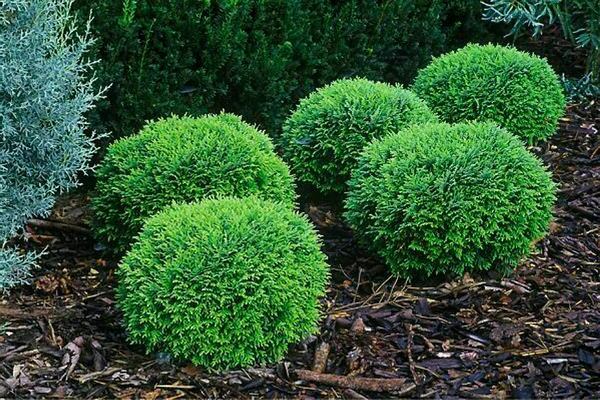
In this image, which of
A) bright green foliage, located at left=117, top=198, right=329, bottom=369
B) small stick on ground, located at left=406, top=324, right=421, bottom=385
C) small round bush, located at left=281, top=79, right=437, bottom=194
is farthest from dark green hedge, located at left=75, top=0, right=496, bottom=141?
small stick on ground, located at left=406, top=324, right=421, bottom=385

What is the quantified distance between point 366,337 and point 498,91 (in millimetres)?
2438

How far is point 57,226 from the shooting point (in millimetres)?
5109

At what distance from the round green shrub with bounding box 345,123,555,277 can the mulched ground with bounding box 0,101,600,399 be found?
152 mm

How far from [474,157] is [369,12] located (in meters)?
2.35

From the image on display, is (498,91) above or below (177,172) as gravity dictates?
above

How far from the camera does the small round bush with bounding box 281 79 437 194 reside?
5.39 metres

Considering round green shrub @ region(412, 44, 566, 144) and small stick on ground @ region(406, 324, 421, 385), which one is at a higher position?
round green shrub @ region(412, 44, 566, 144)

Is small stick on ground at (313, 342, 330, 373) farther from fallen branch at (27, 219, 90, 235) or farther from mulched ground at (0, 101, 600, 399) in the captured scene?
fallen branch at (27, 219, 90, 235)

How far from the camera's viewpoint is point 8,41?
13.4 feet

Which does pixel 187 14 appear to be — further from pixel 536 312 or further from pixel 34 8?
pixel 536 312

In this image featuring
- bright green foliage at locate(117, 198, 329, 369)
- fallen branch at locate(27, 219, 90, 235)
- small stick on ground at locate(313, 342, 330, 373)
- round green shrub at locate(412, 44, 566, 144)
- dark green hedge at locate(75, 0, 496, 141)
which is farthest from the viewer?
round green shrub at locate(412, 44, 566, 144)

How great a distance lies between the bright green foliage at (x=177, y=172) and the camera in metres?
4.57

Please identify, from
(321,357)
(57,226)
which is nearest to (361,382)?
(321,357)

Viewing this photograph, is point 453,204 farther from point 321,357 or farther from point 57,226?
point 57,226
